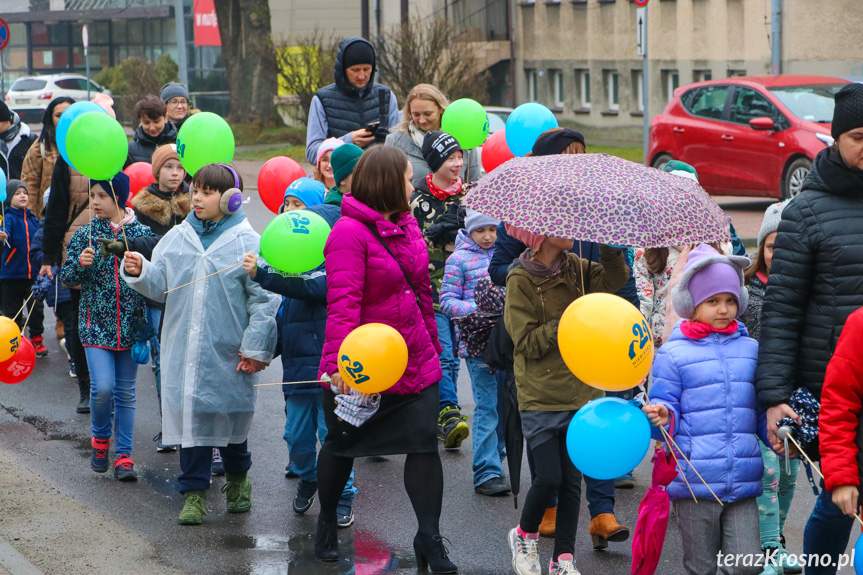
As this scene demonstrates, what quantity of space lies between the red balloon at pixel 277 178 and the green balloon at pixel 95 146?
120 centimetres

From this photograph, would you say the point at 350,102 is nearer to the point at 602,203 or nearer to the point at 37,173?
the point at 37,173

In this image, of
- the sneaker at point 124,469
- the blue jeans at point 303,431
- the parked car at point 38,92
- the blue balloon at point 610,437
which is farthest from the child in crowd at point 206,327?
the parked car at point 38,92

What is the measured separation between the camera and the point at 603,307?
4402 mm

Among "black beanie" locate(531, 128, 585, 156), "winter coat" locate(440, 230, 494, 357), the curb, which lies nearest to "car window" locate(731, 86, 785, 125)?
"winter coat" locate(440, 230, 494, 357)

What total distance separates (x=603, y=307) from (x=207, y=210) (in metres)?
2.45

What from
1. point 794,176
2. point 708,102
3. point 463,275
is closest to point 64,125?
point 463,275

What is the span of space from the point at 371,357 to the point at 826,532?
74.9 inches

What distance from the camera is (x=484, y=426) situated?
6.55 m

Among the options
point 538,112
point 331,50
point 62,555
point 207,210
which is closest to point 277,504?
point 62,555

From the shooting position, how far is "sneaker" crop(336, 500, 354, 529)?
6.00 metres

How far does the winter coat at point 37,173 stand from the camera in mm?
9719

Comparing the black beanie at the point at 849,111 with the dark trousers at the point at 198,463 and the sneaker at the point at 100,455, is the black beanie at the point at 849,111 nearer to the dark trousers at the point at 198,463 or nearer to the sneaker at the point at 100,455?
the dark trousers at the point at 198,463

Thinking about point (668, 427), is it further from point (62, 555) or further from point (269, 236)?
point (62, 555)

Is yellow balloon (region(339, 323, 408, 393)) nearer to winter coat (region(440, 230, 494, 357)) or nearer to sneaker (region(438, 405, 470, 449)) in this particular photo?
winter coat (region(440, 230, 494, 357))
